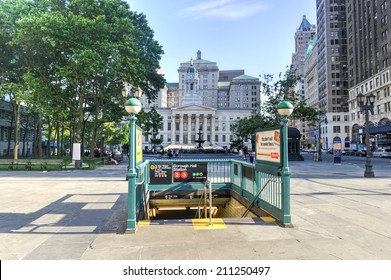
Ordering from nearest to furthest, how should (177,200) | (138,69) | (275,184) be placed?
(275,184), (177,200), (138,69)

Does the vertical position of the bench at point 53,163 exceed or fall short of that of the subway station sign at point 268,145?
it falls short

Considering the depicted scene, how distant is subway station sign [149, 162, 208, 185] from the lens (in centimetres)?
1066

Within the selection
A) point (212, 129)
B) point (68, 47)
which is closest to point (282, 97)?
point (68, 47)

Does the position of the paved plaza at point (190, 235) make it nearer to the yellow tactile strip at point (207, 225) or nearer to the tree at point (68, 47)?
the yellow tactile strip at point (207, 225)

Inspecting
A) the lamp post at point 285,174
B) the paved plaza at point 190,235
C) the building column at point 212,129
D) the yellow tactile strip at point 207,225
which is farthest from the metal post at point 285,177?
the building column at point 212,129

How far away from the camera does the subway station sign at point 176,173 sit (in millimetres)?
10656

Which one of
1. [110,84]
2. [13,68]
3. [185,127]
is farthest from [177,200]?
[185,127]

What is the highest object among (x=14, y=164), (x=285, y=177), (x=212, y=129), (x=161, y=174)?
(x=212, y=129)

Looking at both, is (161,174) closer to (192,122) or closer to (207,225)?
(207,225)

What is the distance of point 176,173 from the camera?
35.1 feet

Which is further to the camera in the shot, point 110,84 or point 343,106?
point 343,106

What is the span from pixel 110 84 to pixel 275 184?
89.5ft

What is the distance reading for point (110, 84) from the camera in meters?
31.7
